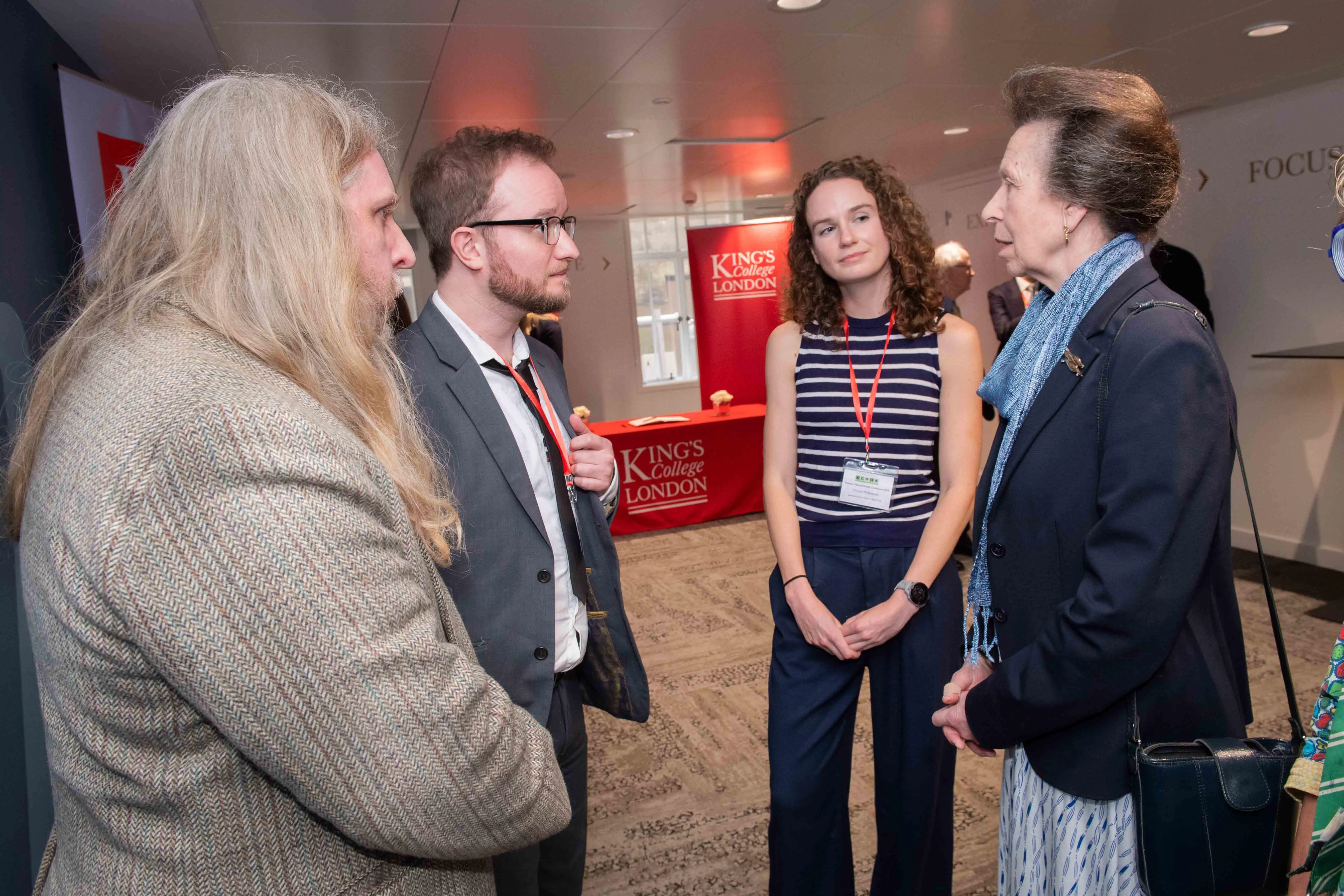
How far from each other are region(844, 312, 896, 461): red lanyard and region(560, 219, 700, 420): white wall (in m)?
9.18

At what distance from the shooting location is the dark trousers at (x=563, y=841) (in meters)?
1.48

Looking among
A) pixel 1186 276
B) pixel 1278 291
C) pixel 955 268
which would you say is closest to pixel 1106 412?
pixel 955 268

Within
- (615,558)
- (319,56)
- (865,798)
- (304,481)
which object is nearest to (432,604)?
(304,481)

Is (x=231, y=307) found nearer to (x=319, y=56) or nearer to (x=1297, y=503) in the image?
(x=319, y=56)

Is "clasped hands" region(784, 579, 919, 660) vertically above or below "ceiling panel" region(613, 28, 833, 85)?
below

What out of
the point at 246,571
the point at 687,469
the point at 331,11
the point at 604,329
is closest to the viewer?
the point at 246,571

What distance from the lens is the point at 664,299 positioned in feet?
41.2

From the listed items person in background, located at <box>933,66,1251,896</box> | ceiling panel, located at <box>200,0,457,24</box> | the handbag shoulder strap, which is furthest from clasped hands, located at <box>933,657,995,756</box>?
ceiling panel, located at <box>200,0,457,24</box>

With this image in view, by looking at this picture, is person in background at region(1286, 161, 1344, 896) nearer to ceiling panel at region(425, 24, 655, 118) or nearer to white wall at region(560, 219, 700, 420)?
ceiling panel at region(425, 24, 655, 118)

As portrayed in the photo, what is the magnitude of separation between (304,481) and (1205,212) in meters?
6.06

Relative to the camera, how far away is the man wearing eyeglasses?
55.9 inches

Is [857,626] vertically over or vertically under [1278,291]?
under

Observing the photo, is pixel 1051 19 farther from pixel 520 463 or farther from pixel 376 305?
pixel 376 305

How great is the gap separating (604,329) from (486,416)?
989 centimetres
